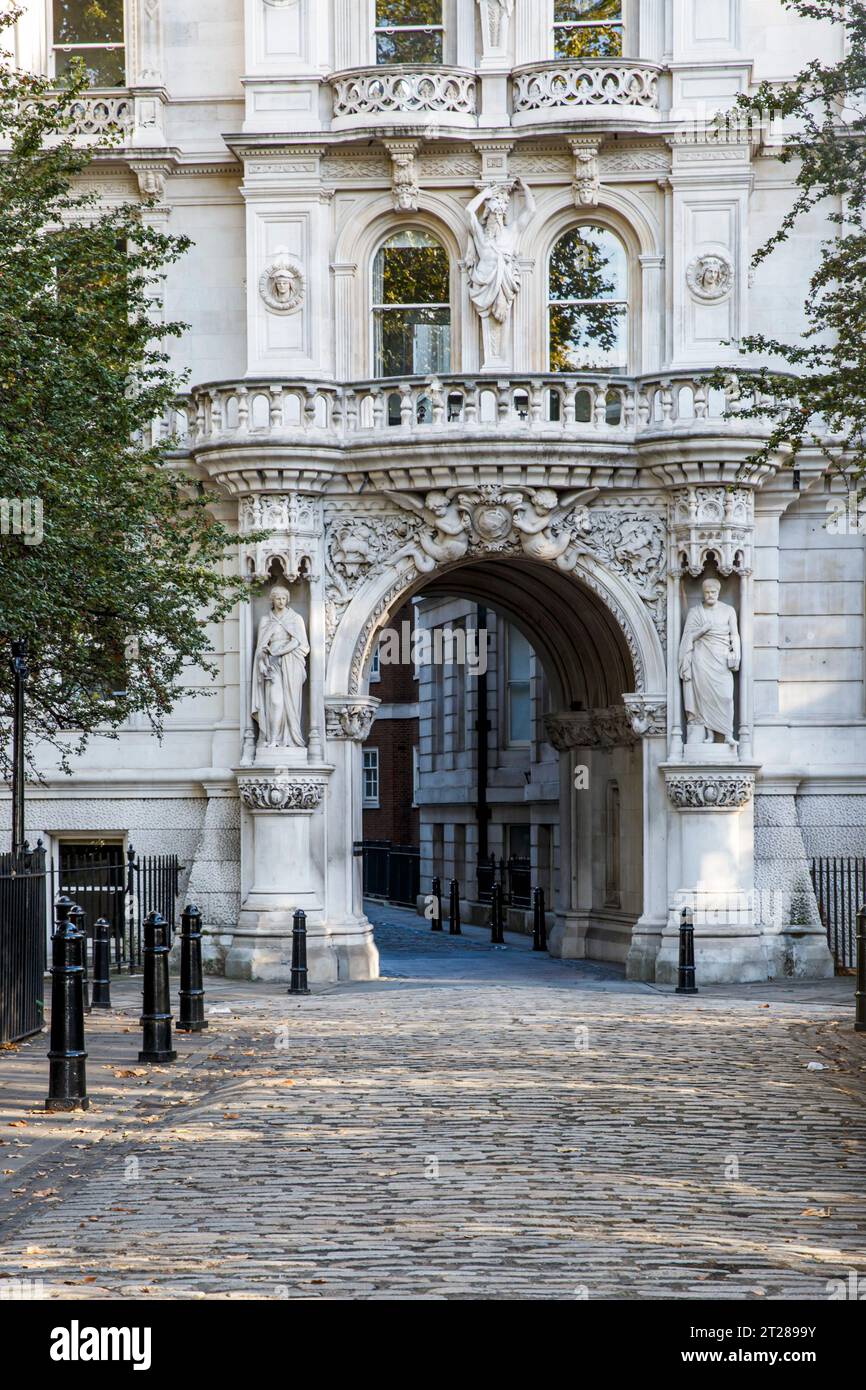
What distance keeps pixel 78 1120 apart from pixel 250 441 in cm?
1311

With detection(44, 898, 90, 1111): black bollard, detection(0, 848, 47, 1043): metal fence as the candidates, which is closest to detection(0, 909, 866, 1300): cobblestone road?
detection(44, 898, 90, 1111): black bollard

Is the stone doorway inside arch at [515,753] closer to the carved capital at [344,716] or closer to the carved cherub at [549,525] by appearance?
the carved capital at [344,716]

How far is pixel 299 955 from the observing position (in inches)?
891

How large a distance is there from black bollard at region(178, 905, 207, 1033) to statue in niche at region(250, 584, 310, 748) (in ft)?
22.0

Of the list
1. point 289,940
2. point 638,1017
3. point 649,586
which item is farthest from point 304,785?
point 638,1017

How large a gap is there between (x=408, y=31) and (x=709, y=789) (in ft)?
35.9

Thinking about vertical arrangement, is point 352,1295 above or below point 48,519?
below

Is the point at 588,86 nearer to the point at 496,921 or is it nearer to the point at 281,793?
the point at 281,793

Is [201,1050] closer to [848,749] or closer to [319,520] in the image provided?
[319,520]

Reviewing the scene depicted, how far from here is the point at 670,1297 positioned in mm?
7496

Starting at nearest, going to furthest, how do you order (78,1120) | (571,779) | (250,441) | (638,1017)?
(78,1120)
(638,1017)
(250,441)
(571,779)

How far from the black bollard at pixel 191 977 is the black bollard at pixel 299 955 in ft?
15.7

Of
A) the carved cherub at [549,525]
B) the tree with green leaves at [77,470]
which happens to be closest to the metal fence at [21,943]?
the tree with green leaves at [77,470]

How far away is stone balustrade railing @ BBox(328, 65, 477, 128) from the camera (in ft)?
80.6
